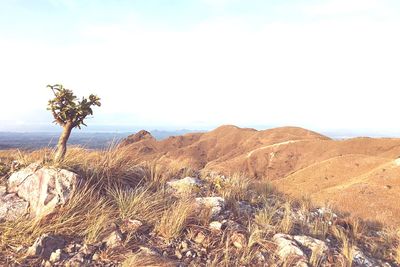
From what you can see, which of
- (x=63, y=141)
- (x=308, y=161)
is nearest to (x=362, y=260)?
(x=63, y=141)

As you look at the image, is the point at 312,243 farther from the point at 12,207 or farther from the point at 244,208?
the point at 12,207

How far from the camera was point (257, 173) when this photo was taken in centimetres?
5594

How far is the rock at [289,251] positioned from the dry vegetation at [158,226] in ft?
0.33

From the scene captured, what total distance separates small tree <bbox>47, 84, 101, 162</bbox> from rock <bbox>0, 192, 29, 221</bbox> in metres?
0.83

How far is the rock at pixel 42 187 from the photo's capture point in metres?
5.26

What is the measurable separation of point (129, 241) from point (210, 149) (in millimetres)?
78807

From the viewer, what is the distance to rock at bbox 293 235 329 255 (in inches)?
218

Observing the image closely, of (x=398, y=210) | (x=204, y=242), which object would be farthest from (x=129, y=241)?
(x=398, y=210)

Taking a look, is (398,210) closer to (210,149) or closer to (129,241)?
(129,241)

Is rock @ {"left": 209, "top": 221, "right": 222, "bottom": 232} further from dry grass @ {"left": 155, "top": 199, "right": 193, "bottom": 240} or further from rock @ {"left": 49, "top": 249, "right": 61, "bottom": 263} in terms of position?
rock @ {"left": 49, "top": 249, "right": 61, "bottom": 263}

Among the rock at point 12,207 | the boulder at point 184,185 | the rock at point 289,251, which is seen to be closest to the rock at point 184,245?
the rock at point 289,251

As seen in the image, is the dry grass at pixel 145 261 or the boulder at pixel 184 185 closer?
the dry grass at pixel 145 261

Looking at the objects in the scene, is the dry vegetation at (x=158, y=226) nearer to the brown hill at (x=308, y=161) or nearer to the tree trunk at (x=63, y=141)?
the tree trunk at (x=63, y=141)

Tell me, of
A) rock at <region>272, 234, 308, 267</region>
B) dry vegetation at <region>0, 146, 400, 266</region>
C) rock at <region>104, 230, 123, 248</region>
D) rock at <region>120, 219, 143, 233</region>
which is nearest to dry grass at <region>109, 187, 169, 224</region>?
dry vegetation at <region>0, 146, 400, 266</region>
